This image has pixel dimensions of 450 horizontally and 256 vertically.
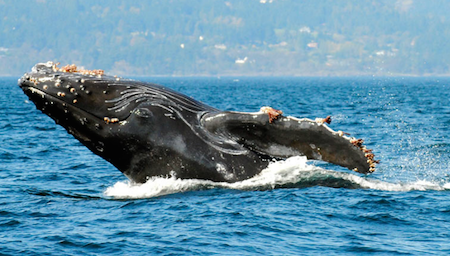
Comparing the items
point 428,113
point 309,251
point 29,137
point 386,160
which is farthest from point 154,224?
point 428,113

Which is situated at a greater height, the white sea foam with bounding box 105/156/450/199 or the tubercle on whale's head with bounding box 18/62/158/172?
the tubercle on whale's head with bounding box 18/62/158/172

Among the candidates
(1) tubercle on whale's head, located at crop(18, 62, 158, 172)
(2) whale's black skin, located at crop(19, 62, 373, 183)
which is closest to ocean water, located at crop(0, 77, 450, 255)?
(2) whale's black skin, located at crop(19, 62, 373, 183)

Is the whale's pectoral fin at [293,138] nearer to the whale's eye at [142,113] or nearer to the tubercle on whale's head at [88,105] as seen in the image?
the whale's eye at [142,113]

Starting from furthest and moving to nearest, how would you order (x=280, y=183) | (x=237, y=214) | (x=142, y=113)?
(x=280, y=183) → (x=142, y=113) → (x=237, y=214)

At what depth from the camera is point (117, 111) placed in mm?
14211

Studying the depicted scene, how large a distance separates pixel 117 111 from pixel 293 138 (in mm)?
3640

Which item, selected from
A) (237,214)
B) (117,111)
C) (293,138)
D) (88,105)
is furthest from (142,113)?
(293,138)

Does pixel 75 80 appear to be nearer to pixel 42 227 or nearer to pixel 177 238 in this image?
pixel 42 227

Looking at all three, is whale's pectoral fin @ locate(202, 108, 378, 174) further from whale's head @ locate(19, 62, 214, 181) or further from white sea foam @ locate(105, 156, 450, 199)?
whale's head @ locate(19, 62, 214, 181)

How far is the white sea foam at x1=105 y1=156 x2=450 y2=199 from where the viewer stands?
14320 mm

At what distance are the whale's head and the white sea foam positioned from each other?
0.62m

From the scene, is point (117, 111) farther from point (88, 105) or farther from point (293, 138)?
point (293, 138)

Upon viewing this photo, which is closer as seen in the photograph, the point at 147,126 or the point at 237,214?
the point at 237,214

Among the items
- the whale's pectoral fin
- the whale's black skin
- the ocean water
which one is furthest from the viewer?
the whale's black skin
